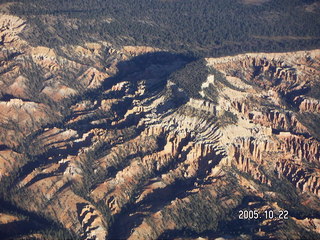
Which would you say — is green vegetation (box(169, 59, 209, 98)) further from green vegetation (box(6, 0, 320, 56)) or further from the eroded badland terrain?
green vegetation (box(6, 0, 320, 56))

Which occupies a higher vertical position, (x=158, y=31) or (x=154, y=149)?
(x=158, y=31)

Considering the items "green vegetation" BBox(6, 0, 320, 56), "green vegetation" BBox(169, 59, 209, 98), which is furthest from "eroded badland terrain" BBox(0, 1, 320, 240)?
"green vegetation" BBox(6, 0, 320, 56)

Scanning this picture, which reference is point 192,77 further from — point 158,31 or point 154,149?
point 158,31

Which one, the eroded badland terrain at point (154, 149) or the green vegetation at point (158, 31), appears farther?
the green vegetation at point (158, 31)

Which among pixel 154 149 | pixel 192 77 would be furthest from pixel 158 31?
pixel 154 149

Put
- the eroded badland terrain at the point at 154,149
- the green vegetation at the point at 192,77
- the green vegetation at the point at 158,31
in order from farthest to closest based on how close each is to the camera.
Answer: the green vegetation at the point at 158,31 → the green vegetation at the point at 192,77 → the eroded badland terrain at the point at 154,149

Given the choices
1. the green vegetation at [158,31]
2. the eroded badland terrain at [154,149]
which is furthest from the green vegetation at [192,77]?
the green vegetation at [158,31]

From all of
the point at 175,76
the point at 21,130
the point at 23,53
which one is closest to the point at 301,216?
the point at 175,76

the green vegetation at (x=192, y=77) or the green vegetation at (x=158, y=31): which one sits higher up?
the green vegetation at (x=158, y=31)

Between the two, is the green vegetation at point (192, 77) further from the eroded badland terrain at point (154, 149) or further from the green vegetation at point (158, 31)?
the green vegetation at point (158, 31)
